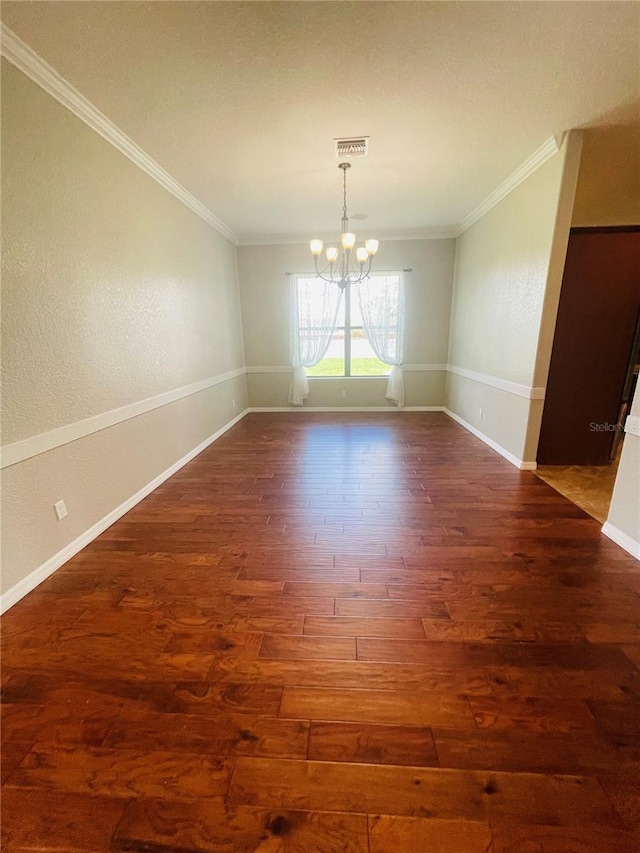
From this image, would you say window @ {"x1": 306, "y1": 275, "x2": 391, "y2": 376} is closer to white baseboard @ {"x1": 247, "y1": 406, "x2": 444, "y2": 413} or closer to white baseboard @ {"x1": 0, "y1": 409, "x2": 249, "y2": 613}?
white baseboard @ {"x1": 247, "y1": 406, "x2": 444, "y2": 413}

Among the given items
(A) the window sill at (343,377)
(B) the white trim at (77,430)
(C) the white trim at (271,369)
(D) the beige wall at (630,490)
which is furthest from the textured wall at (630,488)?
(C) the white trim at (271,369)

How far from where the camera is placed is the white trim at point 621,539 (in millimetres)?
2008

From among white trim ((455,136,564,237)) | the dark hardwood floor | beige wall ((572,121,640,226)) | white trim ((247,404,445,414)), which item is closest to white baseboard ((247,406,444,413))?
white trim ((247,404,445,414))

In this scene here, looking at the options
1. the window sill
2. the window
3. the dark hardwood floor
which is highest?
the window

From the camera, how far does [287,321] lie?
551 cm

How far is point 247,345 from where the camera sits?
18.6 ft

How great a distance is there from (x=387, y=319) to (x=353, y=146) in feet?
9.68

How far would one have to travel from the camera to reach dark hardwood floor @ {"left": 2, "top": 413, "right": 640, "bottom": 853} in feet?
3.11

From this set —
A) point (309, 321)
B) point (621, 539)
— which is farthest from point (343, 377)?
point (621, 539)

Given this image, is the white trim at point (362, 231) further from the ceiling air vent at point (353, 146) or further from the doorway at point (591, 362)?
the doorway at point (591, 362)

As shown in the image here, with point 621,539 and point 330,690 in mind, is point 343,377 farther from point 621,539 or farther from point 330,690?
point 330,690

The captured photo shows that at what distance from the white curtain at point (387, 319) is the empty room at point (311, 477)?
125 centimetres

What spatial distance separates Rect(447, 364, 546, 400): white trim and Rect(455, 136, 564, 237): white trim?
191 cm

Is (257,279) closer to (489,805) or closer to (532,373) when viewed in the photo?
(532,373)
